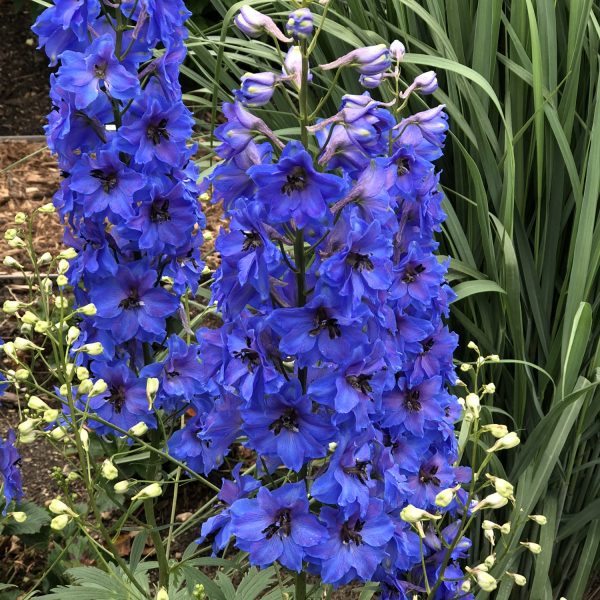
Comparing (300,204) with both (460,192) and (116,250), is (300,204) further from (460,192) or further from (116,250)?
(460,192)

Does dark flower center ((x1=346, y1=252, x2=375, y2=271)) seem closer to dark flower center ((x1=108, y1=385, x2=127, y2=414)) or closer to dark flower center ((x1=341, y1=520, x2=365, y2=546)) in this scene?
dark flower center ((x1=341, y1=520, x2=365, y2=546))

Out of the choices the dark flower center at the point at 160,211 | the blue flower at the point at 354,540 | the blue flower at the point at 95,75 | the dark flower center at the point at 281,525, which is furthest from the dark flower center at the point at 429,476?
the blue flower at the point at 95,75

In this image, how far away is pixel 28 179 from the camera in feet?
14.1

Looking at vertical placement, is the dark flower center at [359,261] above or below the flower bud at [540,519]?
above

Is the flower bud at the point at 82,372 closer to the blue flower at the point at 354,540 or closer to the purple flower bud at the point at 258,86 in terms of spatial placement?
the blue flower at the point at 354,540

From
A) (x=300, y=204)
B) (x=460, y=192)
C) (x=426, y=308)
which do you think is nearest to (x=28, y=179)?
(x=460, y=192)

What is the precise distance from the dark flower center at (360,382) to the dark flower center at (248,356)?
0.15m

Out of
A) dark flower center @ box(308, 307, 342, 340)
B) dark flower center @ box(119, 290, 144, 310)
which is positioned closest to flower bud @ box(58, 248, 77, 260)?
dark flower center @ box(119, 290, 144, 310)

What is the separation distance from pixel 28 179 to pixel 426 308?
2876mm

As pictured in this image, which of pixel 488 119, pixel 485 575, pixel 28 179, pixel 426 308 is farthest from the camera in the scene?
pixel 28 179

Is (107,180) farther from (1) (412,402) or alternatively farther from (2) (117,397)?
(1) (412,402)

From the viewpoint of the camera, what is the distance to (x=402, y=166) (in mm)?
1744

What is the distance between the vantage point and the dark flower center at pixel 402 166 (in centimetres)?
173

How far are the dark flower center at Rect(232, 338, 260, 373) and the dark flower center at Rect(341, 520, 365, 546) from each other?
32 cm
